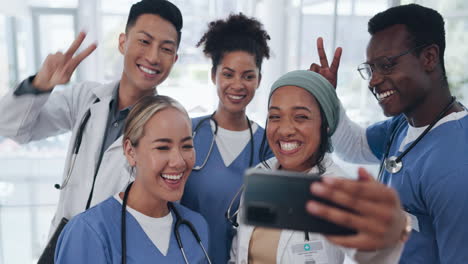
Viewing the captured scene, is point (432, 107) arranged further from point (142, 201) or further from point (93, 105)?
point (93, 105)

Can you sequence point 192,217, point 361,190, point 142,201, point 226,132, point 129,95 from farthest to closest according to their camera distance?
point 226,132 → point 129,95 → point 192,217 → point 142,201 → point 361,190

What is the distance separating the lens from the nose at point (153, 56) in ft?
5.01

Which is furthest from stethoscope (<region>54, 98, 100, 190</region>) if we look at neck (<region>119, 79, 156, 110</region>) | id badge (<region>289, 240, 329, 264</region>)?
id badge (<region>289, 240, 329, 264</region>)

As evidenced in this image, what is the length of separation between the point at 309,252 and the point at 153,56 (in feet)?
2.98

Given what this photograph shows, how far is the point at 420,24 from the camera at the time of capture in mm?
1381

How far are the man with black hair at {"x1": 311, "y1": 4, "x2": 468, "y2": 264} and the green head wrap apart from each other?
0.25 m

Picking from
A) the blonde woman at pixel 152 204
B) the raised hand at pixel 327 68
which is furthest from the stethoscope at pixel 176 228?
Answer: the raised hand at pixel 327 68

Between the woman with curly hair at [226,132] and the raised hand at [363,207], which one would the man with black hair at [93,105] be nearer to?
the woman with curly hair at [226,132]

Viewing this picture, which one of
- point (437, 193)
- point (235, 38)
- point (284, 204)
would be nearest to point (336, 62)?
point (235, 38)

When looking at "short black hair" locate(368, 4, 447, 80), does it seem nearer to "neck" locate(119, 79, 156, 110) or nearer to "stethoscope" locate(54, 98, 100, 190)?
"neck" locate(119, 79, 156, 110)

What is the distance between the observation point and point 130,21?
1.62m

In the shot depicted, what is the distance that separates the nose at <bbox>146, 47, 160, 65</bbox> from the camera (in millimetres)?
1527

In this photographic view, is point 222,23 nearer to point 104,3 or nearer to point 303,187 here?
point 303,187

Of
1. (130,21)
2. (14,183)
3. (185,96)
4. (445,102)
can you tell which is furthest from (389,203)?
(185,96)
